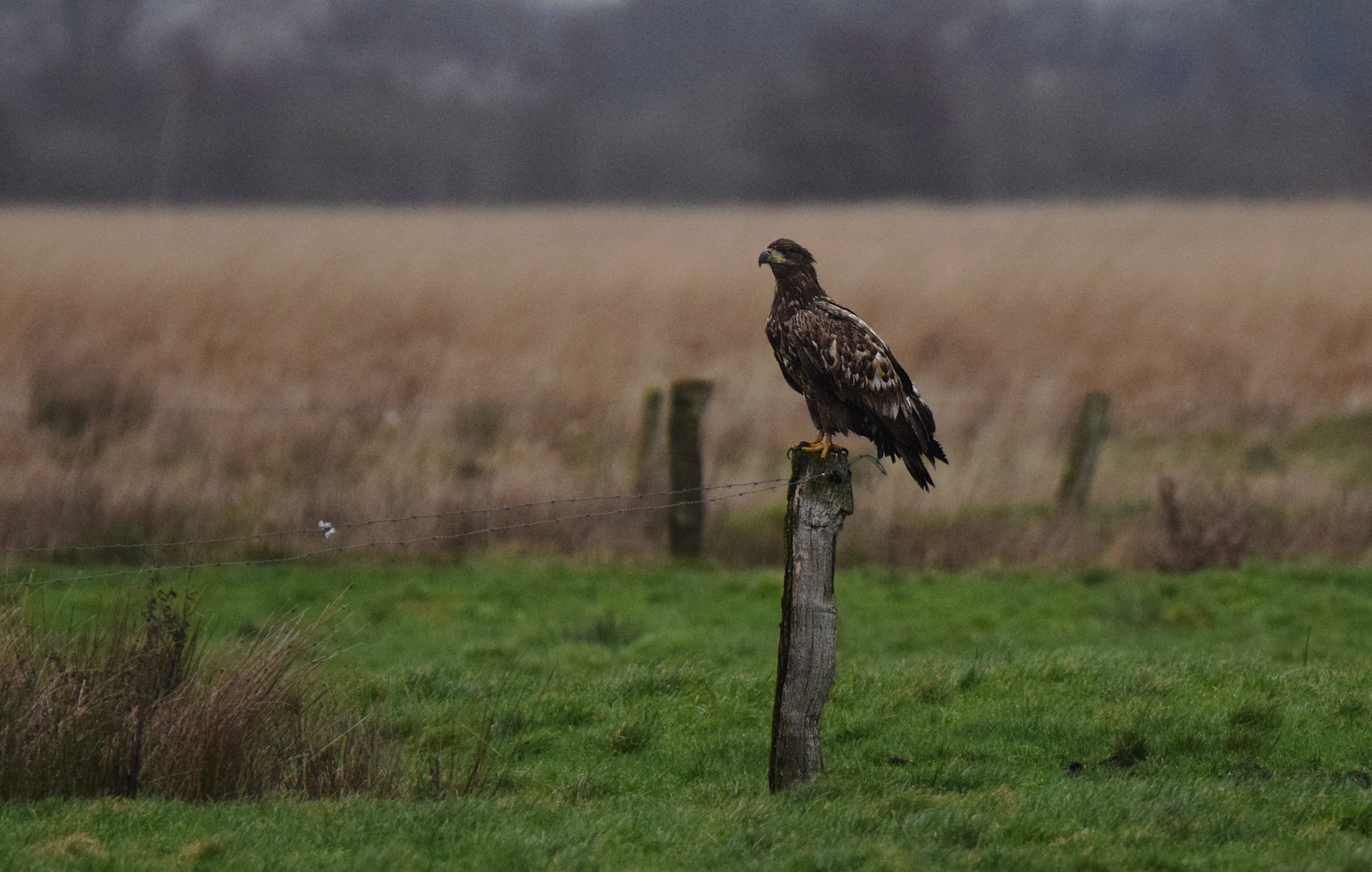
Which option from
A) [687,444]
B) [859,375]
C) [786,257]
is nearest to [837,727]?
[859,375]

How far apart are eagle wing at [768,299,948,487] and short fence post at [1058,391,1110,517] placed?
28.6ft

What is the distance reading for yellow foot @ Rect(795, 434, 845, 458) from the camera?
769 centimetres

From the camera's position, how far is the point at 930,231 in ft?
126

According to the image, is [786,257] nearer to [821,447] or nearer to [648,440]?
[821,447]

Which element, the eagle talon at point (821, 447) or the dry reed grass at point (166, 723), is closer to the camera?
the dry reed grass at point (166, 723)

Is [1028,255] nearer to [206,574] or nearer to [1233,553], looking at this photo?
[1233,553]

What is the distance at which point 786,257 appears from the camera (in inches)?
346

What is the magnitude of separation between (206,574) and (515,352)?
12.0 metres

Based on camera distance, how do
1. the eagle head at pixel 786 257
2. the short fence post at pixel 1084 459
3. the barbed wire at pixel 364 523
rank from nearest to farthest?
the barbed wire at pixel 364 523 < the eagle head at pixel 786 257 < the short fence post at pixel 1084 459

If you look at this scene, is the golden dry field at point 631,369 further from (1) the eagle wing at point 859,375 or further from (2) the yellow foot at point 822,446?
(2) the yellow foot at point 822,446

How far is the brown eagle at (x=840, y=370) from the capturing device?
27.9 feet

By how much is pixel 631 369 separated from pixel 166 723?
17.1 m

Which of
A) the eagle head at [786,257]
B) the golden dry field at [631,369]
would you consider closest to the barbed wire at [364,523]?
the eagle head at [786,257]

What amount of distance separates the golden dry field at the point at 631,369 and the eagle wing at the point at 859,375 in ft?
24.2
